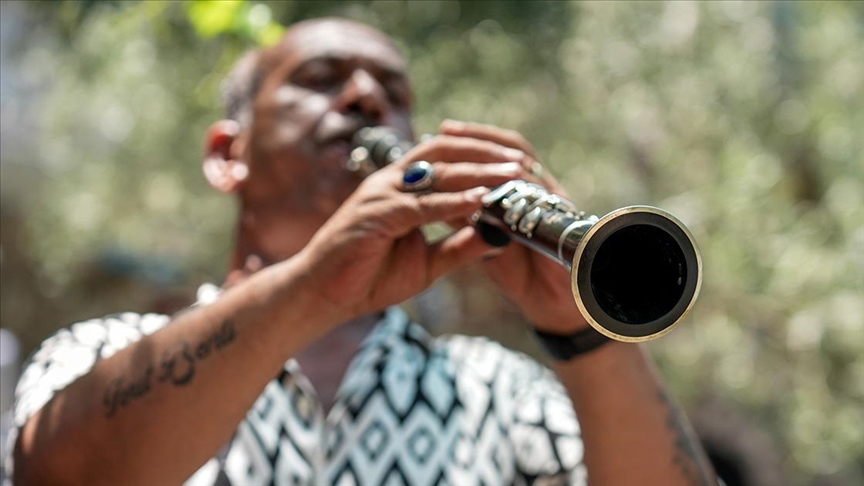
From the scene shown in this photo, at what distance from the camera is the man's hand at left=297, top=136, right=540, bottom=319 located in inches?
67.0

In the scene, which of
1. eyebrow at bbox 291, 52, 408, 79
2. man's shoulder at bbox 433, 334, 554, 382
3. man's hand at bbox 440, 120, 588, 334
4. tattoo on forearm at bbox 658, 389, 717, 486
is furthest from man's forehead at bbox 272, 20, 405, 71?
tattoo on forearm at bbox 658, 389, 717, 486

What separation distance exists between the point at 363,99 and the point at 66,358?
2.65 feet

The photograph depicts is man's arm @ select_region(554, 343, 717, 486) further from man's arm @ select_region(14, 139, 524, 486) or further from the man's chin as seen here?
the man's chin

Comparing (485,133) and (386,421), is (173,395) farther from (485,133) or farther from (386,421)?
(485,133)

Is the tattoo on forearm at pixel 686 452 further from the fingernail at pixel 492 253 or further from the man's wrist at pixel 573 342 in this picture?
the fingernail at pixel 492 253

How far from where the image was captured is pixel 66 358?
1.94m

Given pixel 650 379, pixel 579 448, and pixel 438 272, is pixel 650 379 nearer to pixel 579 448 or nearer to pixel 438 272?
pixel 579 448

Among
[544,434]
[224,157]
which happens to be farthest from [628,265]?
[224,157]

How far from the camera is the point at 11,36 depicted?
7.93m

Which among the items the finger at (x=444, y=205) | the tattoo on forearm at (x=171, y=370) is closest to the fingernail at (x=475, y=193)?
the finger at (x=444, y=205)

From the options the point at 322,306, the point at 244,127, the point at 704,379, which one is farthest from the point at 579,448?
the point at 704,379

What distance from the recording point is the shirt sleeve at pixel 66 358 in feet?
6.03

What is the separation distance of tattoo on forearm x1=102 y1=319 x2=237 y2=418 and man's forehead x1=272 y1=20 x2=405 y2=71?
83cm

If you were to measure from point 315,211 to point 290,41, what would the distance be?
0.50m
